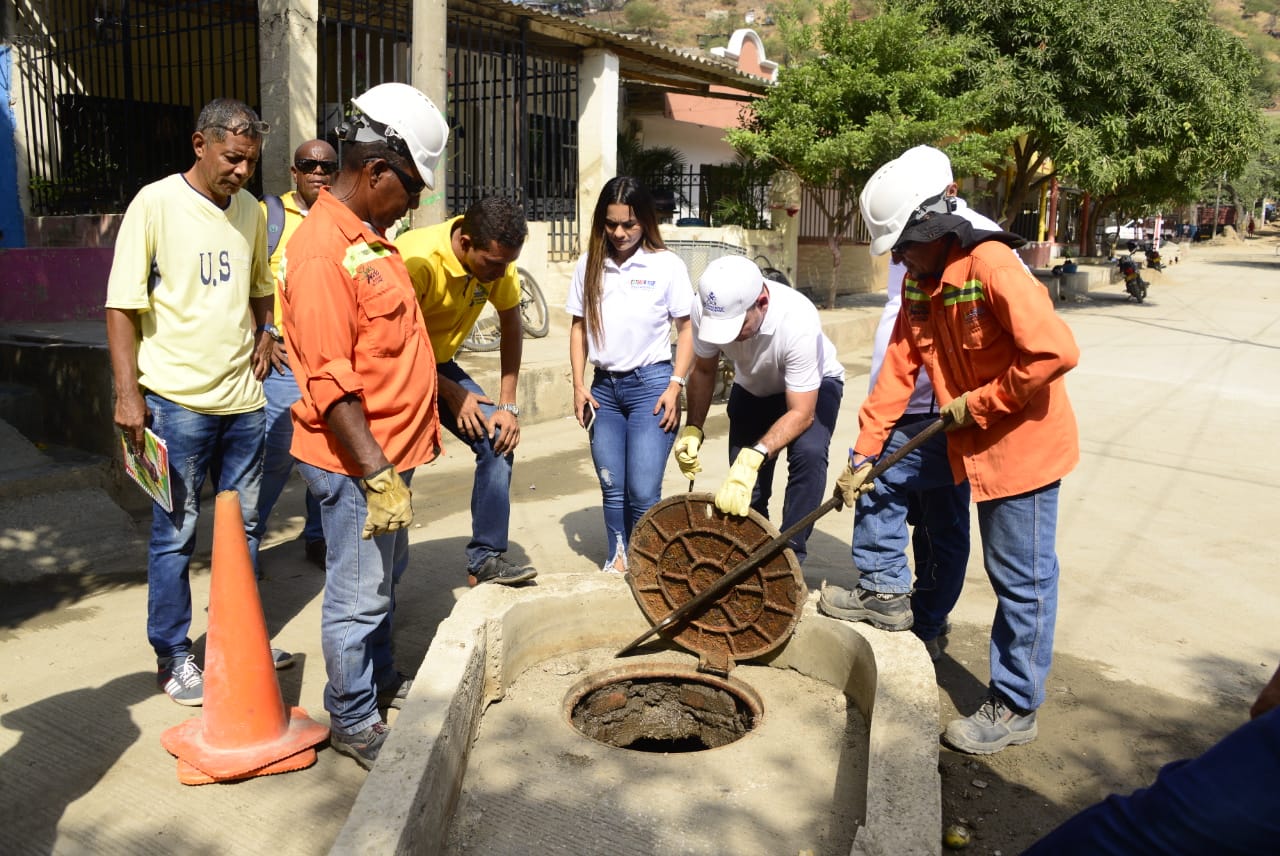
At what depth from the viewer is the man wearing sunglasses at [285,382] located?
4543 mm

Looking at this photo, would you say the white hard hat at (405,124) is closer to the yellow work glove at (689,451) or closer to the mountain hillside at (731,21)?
the yellow work glove at (689,451)

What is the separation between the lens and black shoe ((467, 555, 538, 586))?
3629 mm

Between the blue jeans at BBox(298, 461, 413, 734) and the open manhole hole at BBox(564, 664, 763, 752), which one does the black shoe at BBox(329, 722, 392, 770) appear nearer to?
the blue jeans at BBox(298, 461, 413, 734)

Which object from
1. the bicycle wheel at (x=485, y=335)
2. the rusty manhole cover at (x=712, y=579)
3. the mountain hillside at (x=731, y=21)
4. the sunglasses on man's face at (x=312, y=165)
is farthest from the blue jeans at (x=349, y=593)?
the mountain hillside at (x=731, y=21)

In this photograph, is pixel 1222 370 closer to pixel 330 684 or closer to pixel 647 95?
pixel 647 95

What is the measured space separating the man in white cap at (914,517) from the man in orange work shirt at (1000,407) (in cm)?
11

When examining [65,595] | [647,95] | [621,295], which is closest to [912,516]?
[621,295]

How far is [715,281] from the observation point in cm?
374

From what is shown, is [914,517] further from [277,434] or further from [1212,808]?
[277,434]

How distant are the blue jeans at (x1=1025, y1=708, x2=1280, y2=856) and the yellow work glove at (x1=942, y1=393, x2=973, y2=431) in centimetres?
149

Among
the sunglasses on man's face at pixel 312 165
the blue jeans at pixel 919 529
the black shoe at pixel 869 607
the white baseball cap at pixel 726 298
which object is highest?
the sunglasses on man's face at pixel 312 165

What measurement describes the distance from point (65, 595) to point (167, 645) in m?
1.40

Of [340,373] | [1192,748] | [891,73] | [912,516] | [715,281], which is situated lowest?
[1192,748]

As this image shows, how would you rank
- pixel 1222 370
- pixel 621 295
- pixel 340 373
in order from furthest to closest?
pixel 1222 370
pixel 621 295
pixel 340 373
